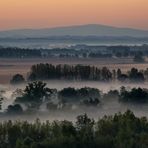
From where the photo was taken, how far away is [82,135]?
2808cm

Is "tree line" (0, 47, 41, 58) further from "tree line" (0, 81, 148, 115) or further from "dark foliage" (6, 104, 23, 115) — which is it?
"dark foliage" (6, 104, 23, 115)

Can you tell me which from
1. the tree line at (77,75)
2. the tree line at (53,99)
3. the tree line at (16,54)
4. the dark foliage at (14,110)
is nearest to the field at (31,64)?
the tree line at (16,54)

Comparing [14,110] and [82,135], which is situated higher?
[82,135]

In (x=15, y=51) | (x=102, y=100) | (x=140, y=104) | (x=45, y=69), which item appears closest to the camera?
(x=140, y=104)

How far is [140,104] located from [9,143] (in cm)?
2121

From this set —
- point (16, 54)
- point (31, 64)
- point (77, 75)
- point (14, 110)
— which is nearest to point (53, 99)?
point (14, 110)

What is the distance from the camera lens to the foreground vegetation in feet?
88.9

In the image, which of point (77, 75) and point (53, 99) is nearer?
point (53, 99)

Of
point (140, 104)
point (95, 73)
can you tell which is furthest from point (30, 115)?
point (95, 73)

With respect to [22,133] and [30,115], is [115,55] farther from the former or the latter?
[22,133]

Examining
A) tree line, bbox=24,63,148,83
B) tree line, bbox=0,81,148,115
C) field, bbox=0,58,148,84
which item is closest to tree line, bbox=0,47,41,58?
field, bbox=0,58,148,84

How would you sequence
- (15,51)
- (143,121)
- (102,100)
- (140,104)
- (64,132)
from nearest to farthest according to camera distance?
(64,132)
(143,121)
(140,104)
(102,100)
(15,51)

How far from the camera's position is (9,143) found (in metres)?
28.8

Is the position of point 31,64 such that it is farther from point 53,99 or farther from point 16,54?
point 53,99
